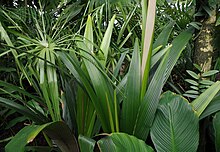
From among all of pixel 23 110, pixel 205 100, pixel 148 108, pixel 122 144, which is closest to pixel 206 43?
pixel 205 100

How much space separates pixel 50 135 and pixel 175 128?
0.36 metres

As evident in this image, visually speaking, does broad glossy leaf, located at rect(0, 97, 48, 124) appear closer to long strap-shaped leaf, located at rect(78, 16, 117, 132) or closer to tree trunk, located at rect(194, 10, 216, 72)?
long strap-shaped leaf, located at rect(78, 16, 117, 132)

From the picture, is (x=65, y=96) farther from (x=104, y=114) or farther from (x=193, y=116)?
(x=193, y=116)

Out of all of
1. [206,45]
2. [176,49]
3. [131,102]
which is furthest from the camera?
[206,45]

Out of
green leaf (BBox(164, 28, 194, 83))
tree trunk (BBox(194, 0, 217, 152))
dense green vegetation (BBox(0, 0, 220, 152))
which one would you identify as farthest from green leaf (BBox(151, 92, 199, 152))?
tree trunk (BBox(194, 0, 217, 152))

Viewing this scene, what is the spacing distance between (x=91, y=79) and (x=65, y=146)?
218 millimetres

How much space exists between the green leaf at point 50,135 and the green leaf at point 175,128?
24 cm

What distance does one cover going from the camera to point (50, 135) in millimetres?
822

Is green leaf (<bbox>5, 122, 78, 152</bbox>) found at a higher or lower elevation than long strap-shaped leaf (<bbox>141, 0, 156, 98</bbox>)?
lower

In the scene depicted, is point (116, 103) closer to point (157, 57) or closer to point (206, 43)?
point (157, 57)

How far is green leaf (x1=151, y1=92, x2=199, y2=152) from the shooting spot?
76cm

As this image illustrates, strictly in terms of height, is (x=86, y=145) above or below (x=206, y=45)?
below

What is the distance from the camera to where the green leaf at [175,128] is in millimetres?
757

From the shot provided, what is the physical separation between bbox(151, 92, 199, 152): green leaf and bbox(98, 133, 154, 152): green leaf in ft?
0.23
